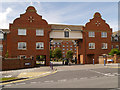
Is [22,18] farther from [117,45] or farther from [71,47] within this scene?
[71,47]

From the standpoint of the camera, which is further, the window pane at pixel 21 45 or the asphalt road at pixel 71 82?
the window pane at pixel 21 45

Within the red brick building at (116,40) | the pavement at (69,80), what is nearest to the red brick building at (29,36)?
the pavement at (69,80)

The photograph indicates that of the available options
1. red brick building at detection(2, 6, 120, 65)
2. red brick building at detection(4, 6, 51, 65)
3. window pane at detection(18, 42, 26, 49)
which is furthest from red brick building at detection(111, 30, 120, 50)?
window pane at detection(18, 42, 26, 49)

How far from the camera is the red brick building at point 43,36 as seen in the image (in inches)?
1337

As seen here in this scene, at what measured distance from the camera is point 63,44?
110 meters

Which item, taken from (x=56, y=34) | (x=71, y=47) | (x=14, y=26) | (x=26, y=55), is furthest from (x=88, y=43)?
(x=71, y=47)

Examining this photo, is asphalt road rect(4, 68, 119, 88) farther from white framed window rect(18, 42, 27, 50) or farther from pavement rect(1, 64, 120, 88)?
white framed window rect(18, 42, 27, 50)

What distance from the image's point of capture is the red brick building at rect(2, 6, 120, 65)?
1337 inches

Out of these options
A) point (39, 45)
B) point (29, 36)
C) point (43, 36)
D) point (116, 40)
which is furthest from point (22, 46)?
point (116, 40)

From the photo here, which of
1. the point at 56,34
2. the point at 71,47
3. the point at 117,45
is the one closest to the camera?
the point at 56,34

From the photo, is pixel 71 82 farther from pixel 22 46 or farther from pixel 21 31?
pixel 21 31

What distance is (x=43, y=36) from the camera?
35.3m

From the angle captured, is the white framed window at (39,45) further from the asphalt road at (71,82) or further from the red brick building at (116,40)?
the red brick building at (116,40)

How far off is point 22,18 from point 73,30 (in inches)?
520
